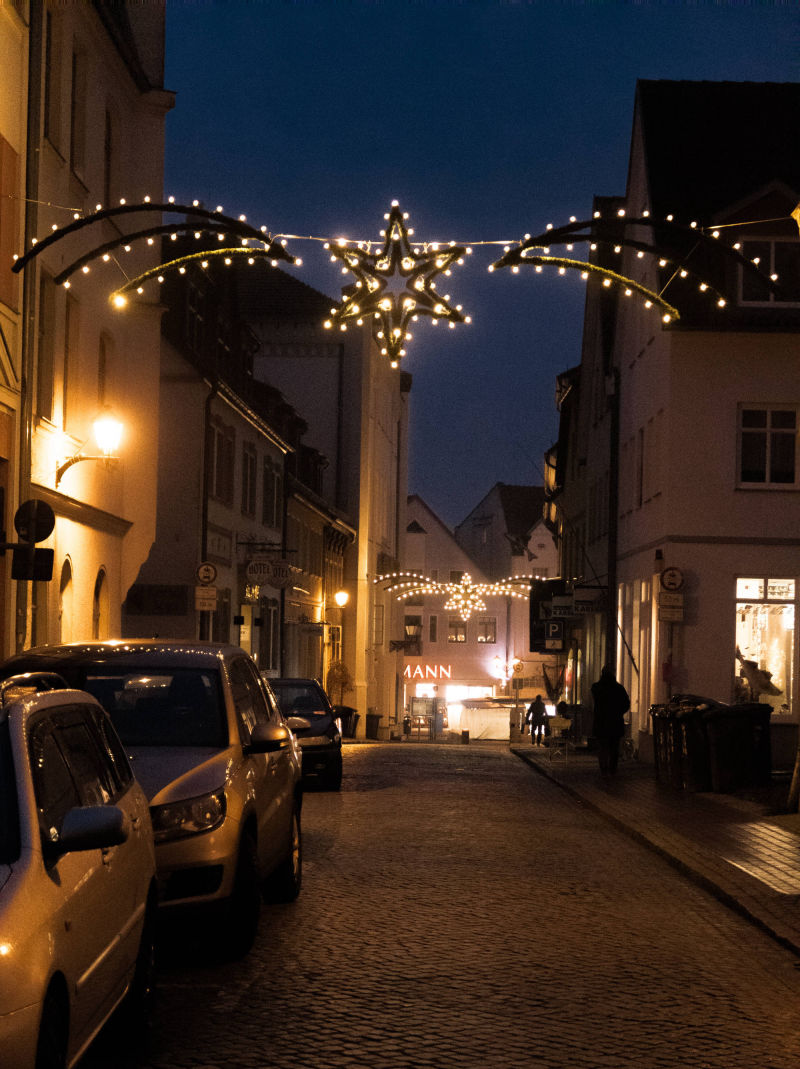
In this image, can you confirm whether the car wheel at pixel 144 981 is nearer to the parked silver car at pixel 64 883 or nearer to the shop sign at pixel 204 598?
the parked silver car at pixel 64 883

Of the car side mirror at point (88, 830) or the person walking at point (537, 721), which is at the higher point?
the car side mirror at point (88, 830)

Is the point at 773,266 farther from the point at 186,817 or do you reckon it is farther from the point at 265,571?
the point at 186,817

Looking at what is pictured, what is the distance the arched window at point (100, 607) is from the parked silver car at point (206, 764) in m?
14.5

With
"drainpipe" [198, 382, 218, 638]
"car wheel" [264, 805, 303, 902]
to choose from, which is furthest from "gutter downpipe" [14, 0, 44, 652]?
"drainpipe" [198, 382, 218, 638]

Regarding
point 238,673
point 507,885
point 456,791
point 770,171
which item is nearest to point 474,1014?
point 238,673

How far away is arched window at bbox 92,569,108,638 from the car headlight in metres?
17.3

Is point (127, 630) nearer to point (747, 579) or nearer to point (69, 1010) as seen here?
point (747, 579)

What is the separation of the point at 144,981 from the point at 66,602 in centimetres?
1701

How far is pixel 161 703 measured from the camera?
34.7ft

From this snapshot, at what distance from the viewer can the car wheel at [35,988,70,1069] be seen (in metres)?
5.18

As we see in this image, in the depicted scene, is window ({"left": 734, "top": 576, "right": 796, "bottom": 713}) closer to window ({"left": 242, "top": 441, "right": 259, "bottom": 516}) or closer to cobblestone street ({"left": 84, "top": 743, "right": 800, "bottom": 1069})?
cobblestone street ({"left": 84, "top": 743, "right": 800, "bottom": 1069})

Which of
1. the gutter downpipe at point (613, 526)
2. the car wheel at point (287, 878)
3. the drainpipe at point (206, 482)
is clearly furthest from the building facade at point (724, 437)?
the car wheel at point (287, 878)

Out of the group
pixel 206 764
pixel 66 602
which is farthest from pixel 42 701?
pixel 66 602

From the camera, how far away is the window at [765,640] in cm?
3081
